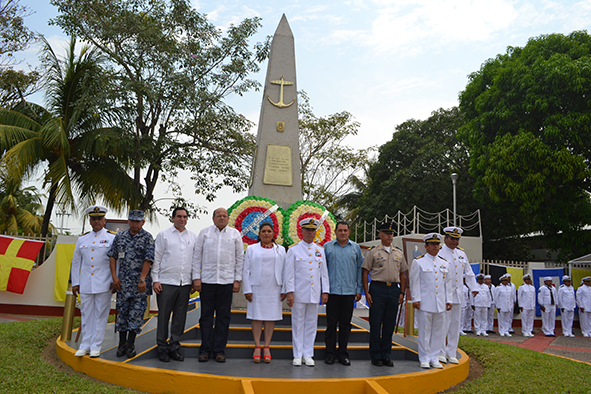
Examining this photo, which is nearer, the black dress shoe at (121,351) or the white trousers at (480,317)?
the black dress shoe at (121,351)

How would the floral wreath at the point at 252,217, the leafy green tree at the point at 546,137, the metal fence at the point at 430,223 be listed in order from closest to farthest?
the floral wreath at the point at 252,217 < the leafy green tree at the point at 546,137 < the metal fence at the point at 430,223

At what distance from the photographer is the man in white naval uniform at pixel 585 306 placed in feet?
39.5

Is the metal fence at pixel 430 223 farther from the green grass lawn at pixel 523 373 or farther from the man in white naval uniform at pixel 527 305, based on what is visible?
the green grass lawn at pixel 523 373

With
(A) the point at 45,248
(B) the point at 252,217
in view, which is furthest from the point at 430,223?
(A) the point at 45,248

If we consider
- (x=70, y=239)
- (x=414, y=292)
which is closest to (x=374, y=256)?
(x=414, y=292)

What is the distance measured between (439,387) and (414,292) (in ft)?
3.71

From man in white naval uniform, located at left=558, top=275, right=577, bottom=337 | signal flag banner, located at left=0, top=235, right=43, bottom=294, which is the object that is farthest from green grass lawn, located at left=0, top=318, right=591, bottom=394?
man in white naval uniform, located at left=558, top=275, right=577, bottom=337

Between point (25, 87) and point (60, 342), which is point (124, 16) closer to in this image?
point (25, 87)

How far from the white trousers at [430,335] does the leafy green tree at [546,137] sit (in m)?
12.1

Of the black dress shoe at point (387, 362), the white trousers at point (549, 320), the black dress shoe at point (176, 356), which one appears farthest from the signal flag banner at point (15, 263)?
the white trousers at point (549, 320)

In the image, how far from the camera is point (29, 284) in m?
10.6

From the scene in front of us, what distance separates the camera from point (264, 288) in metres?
5.40

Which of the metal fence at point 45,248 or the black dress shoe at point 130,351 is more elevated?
the metal fence at point 45,248

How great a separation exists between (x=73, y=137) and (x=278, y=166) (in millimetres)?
7627
